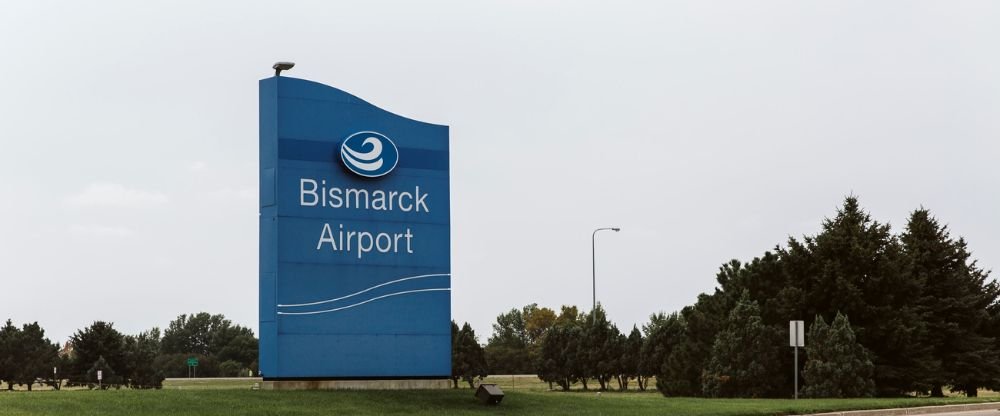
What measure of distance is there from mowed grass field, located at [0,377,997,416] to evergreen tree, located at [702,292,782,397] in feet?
41.8

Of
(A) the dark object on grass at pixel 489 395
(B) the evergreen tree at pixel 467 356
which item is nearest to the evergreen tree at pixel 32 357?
→ (B) the evergreen tree at pixel 467 356

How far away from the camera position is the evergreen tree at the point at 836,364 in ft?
144

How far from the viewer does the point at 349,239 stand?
30.6 m

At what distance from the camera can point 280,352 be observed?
29.5 meters

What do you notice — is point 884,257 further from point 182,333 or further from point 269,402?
point 182,333

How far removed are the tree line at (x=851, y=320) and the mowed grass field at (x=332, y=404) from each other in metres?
12.4

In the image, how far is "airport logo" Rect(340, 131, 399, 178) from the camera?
101ft

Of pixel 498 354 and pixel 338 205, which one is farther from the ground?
pixel 338 205

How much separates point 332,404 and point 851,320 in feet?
92.8

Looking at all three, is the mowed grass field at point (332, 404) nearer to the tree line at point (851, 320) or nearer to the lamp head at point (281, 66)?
the lamp head at point (281, 66)

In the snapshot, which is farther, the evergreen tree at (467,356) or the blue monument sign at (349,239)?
the evergreen tree at (467,356)

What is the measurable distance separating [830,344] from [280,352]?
23.4m

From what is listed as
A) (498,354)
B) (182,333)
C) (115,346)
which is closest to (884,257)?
(115,346)

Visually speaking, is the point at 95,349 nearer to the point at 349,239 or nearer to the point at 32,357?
the point at 32,357
